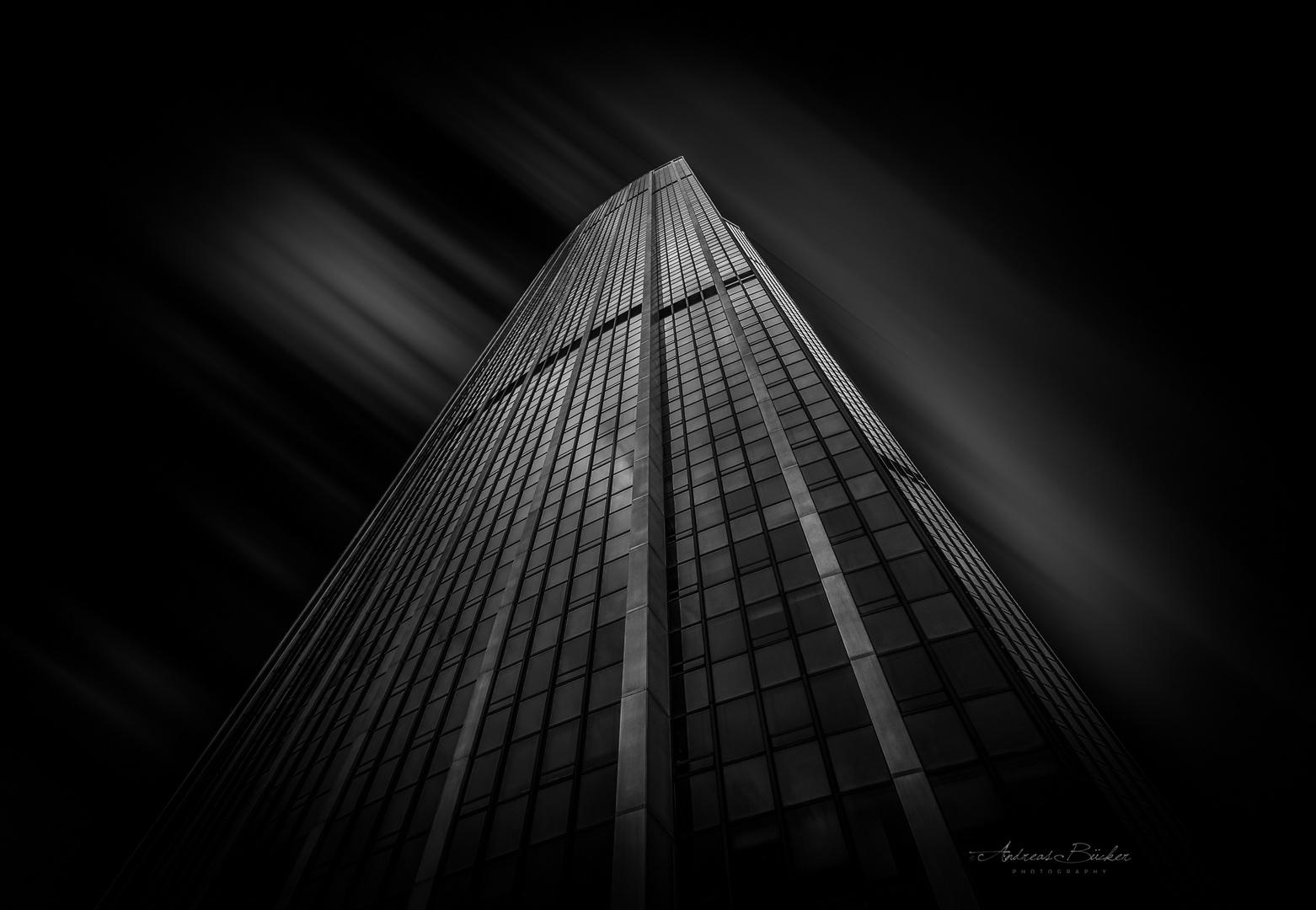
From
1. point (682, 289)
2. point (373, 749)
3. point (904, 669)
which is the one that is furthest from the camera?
point (682, 289)

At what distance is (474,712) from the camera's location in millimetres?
24656

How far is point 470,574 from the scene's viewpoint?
3647cm

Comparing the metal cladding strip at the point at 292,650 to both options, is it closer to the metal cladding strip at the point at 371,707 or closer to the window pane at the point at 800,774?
the metal cladding strip at the point at 371,707

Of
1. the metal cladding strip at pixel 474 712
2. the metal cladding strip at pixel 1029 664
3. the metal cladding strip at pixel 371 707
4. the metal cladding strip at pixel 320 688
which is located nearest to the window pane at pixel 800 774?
the metal cladding strip at pixel 1029 664

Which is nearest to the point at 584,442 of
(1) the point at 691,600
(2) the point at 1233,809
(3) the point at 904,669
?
(1) the point at 691,600

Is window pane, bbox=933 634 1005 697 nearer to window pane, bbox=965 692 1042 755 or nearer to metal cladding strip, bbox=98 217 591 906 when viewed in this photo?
window pane, bbox=965 692 1042 755

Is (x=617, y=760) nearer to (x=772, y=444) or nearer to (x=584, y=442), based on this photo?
(x=772, y=444)

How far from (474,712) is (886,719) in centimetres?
1581

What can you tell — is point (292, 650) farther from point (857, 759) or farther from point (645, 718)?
point (857, 759)

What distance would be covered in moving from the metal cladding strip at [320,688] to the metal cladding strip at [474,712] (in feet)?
21.9

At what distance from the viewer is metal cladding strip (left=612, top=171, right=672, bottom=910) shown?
15.5 m

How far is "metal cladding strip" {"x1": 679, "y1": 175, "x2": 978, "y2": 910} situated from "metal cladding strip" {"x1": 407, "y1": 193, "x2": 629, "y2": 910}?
545 inches

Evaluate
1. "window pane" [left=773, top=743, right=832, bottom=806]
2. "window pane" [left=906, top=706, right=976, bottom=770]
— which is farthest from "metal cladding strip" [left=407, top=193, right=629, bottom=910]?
"window pane" [left=906, top=706, right=976, bottom=770]

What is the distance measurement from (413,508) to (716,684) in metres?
47.4
